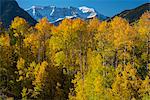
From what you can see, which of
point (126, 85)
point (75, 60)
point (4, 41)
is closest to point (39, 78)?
point (4, 41)

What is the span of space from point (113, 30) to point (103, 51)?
6.11m

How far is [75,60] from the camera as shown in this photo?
93688 mm

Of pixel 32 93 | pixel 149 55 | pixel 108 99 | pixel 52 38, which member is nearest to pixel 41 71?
pixel 32 93

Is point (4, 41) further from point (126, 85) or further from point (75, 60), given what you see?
point (126, 85)

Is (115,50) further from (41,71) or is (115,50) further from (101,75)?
(41,71)

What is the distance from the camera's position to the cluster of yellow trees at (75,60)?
78.7 metres

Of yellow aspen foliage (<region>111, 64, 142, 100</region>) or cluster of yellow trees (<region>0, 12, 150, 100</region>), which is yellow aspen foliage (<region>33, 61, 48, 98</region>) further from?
yellow aspen foliage (<region>111, 64, 142, 100</region>)

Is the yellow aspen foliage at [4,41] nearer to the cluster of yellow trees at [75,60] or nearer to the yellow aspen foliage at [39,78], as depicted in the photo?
the cluster of yellow trees at [75,60]

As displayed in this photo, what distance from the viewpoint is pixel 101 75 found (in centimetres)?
8194

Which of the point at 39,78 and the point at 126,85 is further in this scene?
the point at 39,78

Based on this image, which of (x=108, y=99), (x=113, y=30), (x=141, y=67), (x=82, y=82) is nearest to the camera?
(x=108, y=99)

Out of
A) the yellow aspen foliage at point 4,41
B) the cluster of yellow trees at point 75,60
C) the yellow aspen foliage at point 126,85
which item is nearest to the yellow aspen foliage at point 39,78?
the cluster of yellow trees at point 75,60

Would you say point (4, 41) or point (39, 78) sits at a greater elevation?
point (4, 41)

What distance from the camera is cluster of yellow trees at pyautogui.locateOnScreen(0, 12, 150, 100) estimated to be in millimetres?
78688
